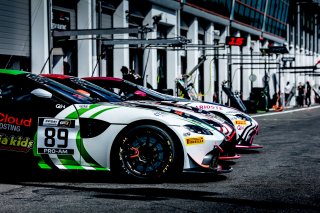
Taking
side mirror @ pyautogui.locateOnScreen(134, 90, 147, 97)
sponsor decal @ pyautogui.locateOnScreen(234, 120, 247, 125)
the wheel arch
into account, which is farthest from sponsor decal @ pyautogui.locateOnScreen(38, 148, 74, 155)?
sponsor decal @ pyautogui.locateOnScreen(234, 120, 247, 125)

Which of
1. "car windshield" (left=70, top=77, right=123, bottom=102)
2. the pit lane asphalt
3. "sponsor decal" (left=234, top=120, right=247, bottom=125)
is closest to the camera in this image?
the pit lane asphalt

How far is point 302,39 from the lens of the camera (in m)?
60.4

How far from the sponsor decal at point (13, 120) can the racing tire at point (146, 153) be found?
3.34ft

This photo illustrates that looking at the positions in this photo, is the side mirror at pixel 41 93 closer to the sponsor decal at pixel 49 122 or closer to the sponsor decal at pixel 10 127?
the sponsor decal at pixel 49 122

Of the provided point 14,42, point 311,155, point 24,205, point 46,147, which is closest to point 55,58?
point 14,42

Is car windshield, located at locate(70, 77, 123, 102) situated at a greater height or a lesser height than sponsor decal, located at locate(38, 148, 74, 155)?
greater

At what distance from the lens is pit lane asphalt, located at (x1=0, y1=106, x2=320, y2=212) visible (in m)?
5.98

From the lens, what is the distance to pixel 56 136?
7457mm

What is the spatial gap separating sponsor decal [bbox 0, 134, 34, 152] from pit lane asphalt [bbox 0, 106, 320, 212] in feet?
1.30

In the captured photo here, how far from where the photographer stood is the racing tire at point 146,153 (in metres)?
7.39

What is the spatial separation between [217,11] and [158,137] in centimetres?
2916

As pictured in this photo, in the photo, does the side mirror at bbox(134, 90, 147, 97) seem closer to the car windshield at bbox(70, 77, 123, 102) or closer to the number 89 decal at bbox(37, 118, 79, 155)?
the car windshield at bbox(70, 77, 123, 102)

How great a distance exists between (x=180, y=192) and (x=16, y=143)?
1.97 m

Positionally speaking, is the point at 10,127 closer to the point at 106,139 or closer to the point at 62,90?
the point at 62,90
